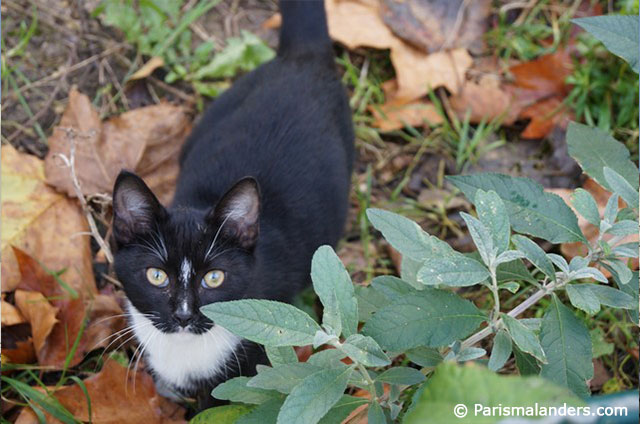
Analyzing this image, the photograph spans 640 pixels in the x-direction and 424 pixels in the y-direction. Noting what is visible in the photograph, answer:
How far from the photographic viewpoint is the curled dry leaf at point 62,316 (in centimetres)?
206

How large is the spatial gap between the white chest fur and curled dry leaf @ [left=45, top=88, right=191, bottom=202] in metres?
0.65

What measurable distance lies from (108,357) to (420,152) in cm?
128

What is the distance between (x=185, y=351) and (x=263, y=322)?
63cm

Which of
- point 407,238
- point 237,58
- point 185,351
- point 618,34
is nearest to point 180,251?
point 185,351

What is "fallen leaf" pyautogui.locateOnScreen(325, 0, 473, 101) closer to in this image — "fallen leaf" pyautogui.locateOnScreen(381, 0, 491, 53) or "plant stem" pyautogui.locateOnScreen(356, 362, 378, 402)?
"fallen leaf" pyautogui.locateOnScreen(381, 0, 491, 53)

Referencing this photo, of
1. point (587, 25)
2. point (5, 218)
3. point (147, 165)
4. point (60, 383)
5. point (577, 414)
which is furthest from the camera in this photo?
point (147, 165)

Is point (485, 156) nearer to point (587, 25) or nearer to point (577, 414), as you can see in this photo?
point (587, 25)

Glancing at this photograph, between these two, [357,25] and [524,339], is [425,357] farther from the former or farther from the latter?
[357,25]

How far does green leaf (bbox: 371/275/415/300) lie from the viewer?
1.53 metres

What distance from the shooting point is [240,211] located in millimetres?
1797

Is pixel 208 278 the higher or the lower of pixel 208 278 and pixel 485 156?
the higher

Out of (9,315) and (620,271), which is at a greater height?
(620,271)

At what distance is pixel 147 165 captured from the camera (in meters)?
2.52

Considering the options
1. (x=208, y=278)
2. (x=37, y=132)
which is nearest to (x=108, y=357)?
(x=208, y=278)
